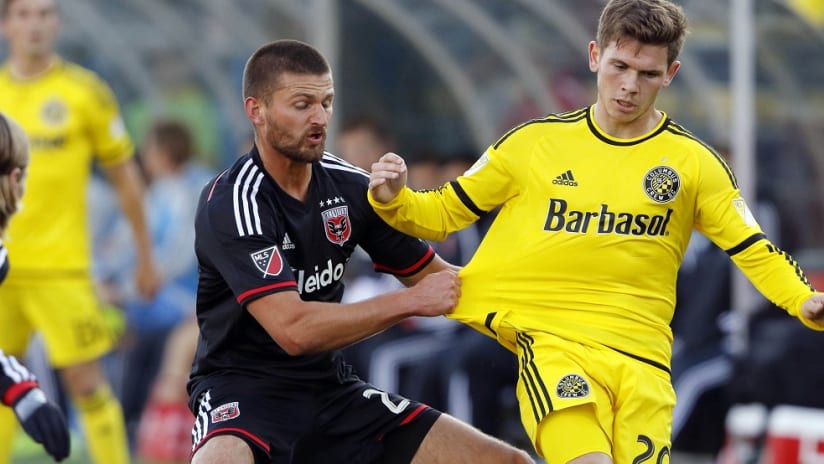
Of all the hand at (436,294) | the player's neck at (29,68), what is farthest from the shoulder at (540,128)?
the player's neck at (29,68)

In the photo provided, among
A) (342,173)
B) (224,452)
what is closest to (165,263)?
(342,173)

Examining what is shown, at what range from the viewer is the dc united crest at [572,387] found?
15.2 feet

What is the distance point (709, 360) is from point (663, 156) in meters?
4.06

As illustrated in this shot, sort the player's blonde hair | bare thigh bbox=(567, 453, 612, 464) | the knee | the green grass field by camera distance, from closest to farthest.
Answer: bare thigh bbox=(567, 453, 612, 464)
the knee
the player's blonde hair
the green grass field

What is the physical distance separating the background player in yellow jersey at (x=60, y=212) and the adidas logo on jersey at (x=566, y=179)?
3492 millimetres

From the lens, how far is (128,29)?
13422 millimetres

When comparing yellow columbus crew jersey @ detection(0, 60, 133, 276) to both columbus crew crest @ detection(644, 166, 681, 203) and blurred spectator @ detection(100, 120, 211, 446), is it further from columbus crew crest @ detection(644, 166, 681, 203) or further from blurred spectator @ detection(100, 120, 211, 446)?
columbus crew crest @ detection(644, 166, 681, 203)

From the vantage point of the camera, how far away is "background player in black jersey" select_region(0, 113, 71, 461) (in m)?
5.26

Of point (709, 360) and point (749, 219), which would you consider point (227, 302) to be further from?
point (709, 360)

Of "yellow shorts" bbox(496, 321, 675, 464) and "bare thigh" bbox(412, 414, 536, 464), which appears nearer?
"yellow shorts" bbox(496, 321, 675, 464)

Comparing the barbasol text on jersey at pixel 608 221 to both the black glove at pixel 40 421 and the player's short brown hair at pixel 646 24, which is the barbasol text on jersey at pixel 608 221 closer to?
the player's short brown hair at pixel 646 24

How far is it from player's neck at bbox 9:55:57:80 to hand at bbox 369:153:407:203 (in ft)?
12.0

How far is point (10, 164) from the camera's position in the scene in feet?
17.6

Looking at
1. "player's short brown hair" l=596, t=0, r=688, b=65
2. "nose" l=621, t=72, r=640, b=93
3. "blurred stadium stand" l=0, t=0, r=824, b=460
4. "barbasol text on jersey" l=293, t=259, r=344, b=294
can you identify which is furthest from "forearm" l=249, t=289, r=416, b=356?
"blurred stadium stand" l=0, t=0, r=824, b=460
